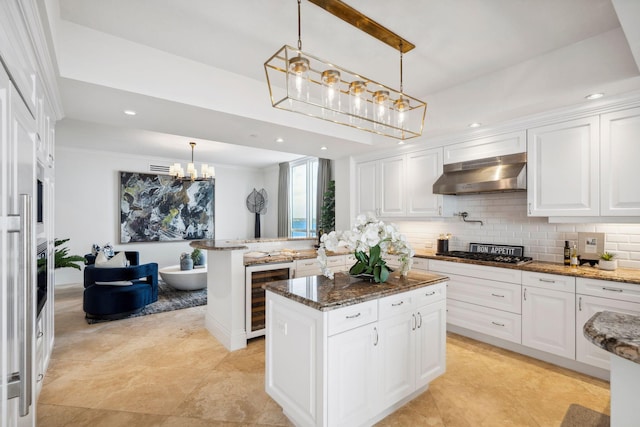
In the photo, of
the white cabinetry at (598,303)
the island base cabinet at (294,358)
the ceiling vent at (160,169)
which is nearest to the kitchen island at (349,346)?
the island base cabinet at (294,358)

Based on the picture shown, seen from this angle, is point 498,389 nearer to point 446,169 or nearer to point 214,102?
point 446,169

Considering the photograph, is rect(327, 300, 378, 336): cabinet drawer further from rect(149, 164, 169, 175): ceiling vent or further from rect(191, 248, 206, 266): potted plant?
rect(149, 164, 169, 175): ceiling vent

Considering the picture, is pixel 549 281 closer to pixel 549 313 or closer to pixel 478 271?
pixel 549 313

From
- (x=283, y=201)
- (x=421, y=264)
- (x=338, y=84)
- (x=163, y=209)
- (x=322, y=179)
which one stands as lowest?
(x=421, y=264)

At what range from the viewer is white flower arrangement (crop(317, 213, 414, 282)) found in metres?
2.09

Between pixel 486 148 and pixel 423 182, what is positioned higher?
pixel 486 148

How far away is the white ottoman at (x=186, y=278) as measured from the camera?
17.7ft

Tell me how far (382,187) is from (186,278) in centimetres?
370

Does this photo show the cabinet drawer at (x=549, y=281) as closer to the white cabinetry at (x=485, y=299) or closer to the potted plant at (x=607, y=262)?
the white cabinetry at (x=485, y=299)

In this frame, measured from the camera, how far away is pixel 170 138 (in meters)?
5.41

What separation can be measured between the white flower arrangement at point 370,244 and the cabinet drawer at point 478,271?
1.54 metres

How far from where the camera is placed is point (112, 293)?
13.4 ft

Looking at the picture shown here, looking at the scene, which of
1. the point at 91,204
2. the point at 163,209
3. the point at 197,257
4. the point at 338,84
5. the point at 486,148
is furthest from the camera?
the point at 163,209

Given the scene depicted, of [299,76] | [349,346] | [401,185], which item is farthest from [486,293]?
[299,76]
